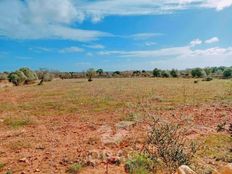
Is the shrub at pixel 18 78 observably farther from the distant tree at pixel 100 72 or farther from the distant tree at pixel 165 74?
the distant tree at pixel 165 74

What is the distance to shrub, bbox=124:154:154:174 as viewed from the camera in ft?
21.5

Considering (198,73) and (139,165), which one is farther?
(198,73)

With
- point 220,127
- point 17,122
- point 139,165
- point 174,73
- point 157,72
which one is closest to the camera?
point 139,165

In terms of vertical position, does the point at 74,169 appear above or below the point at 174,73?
below

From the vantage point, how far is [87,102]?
1912 cm

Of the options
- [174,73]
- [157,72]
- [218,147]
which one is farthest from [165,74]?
[218,147]

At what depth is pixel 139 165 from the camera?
6832mm

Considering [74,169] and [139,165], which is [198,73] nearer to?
[139,165]

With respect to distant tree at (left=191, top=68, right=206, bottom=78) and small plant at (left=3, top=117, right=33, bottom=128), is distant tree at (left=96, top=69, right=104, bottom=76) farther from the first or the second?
small plant at (left=3, top=117, right=33, bottom=128)

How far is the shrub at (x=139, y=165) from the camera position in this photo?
21.5 ft

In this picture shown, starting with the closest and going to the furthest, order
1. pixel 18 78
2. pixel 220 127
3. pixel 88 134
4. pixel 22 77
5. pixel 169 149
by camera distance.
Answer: pixel 169 149 < pixel 88 134 < pixel 220 127 < pixel 18 78 < pixel 22 77

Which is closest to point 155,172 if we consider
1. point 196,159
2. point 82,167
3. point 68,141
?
point 196,159

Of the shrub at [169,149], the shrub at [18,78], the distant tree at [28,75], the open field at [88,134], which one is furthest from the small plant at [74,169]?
the distant tree at [28,75]

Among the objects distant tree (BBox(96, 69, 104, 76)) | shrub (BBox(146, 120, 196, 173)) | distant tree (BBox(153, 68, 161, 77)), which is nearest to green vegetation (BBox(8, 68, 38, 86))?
distant tree (BBox(96, 69, 104, 76))
